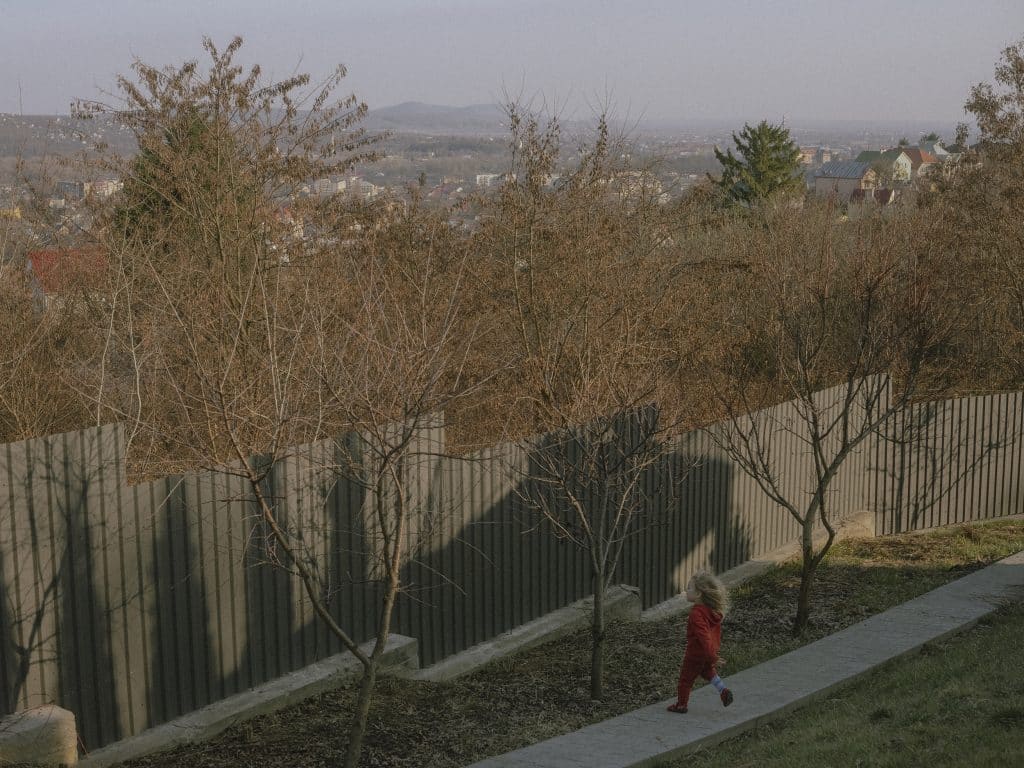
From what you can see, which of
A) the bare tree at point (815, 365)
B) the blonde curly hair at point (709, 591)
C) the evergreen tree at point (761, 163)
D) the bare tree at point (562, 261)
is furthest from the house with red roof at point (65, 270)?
the evergreen tree at point (761, 163)

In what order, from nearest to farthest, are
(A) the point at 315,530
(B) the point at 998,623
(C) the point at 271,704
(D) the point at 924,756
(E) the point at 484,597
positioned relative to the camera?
(D) the point at 924,756 < (C) the point at 271,704 < (A) the point at 315,530 < (E) the point at 484,597 < (B) the point at 998,623

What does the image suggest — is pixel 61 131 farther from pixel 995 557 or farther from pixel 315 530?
pixel 995 557

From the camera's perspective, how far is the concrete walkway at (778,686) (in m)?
6.52

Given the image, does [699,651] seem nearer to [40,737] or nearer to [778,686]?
[778,686]

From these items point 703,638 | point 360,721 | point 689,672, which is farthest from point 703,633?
point 360,721

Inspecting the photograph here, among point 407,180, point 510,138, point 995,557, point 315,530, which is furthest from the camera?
point 407,180

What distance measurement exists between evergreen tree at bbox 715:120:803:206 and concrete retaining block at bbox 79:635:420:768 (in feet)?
128

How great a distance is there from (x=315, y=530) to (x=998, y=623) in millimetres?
6203

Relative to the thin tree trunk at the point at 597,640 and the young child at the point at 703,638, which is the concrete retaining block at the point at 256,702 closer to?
the thin tree trunk at the point at 597,640

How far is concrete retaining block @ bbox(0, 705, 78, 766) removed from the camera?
5.48 metres

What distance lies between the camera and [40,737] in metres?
5.57

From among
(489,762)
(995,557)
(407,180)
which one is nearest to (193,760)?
(489,762)

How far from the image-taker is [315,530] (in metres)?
7.45

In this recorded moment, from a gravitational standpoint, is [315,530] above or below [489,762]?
above
